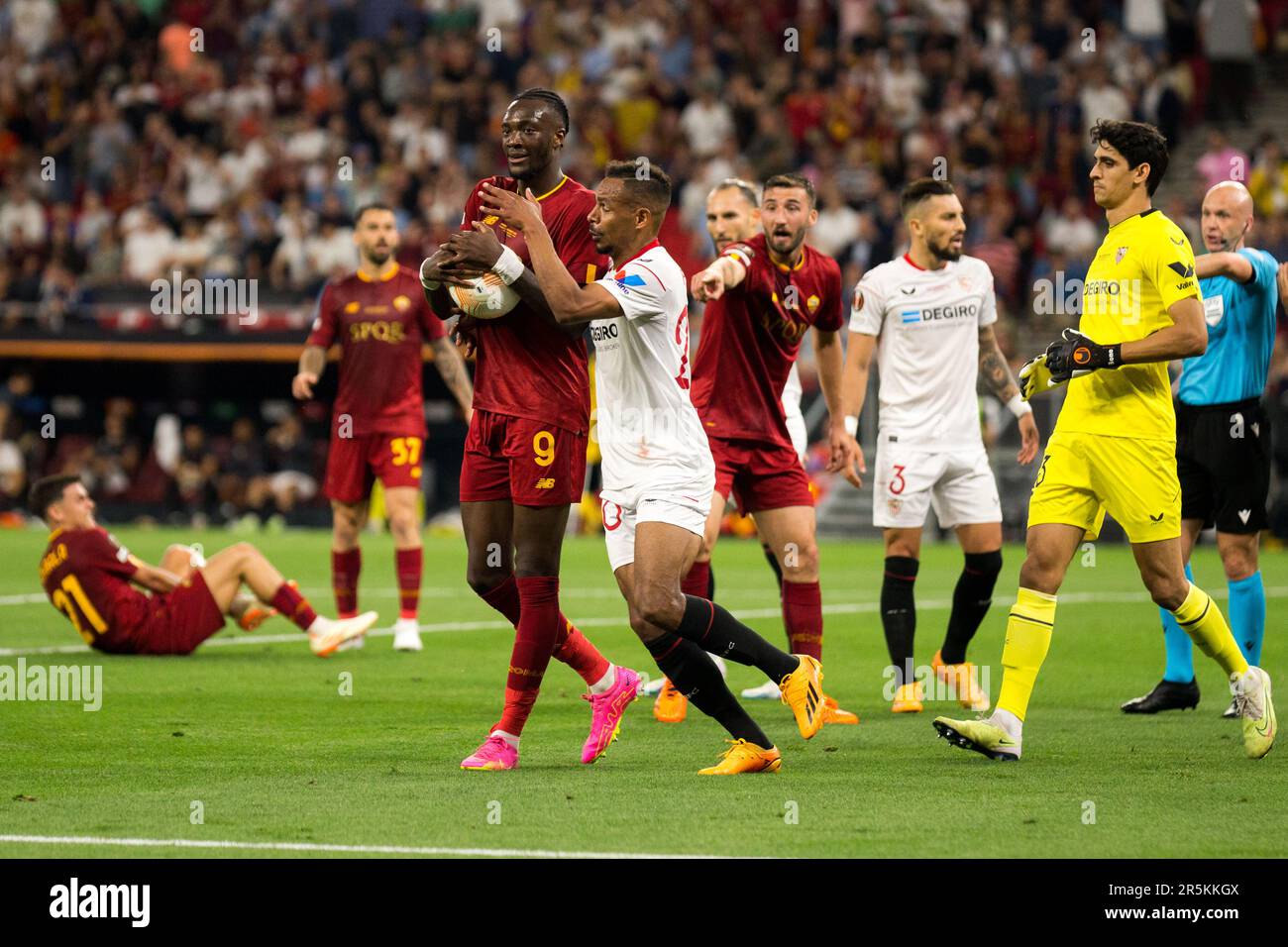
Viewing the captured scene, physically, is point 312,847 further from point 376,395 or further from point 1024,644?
point 376,395

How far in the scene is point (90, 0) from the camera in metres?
30.3

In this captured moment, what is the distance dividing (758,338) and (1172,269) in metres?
2.28

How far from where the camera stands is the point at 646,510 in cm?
713

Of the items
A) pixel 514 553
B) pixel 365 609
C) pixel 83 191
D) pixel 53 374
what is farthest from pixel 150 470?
pixel 514 553

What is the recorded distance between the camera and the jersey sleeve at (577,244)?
7492 mm

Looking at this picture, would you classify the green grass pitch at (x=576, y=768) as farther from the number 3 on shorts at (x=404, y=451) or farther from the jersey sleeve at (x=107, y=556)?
the number 3 on shorts at (x=404, y=451)

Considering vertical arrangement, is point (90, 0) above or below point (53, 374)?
above

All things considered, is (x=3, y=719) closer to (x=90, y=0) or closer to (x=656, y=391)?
(x=656, y=391)

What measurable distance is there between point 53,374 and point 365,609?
11.2 meters

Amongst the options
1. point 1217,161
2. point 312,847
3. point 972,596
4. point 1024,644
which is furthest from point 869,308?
point 1217,161

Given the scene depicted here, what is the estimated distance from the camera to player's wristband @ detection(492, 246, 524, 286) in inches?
271

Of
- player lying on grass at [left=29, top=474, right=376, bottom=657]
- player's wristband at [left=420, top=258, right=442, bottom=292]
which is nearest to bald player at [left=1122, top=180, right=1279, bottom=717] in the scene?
player's wristband at [left=420, top=258, right=442, bottom=292]

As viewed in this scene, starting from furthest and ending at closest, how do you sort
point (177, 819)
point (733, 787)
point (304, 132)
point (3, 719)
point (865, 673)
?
point (304, 132), point (865, 673), point (3, 719), point (733, 787), point (177, 819)

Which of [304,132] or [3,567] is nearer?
[3,567]
